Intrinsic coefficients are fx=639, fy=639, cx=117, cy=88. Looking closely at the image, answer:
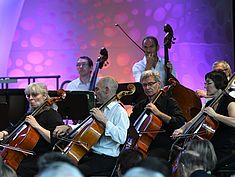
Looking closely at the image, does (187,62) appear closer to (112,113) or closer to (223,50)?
(223,50)

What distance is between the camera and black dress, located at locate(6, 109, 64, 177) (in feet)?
18.1

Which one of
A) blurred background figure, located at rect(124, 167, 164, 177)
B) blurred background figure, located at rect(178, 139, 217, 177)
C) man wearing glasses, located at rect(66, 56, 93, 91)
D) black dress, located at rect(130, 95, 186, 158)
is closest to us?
blurred background figure, located at rect(124, 167, 164, 177)

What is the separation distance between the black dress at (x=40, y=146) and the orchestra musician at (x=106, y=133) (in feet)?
0.44

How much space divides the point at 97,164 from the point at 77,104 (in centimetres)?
85

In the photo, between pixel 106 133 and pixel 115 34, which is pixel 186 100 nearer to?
pixel 106 133

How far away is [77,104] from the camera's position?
6047 mm

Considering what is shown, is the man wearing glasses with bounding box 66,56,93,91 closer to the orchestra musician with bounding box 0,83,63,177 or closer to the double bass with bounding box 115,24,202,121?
the double bass with bounding box 115,24,202,121

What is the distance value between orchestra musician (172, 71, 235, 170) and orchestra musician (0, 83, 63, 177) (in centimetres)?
108

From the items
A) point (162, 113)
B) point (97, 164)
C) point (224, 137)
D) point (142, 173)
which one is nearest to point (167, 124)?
point (162, 113)

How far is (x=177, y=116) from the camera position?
564 centimetres

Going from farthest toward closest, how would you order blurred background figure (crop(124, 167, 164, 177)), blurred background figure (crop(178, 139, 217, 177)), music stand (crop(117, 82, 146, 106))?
music stand (crop(117, 82, 146, 106))
blurred background figure (crop(178, 139, 217, 177))
blurred background figure (crop(124, 167, 164, 177))

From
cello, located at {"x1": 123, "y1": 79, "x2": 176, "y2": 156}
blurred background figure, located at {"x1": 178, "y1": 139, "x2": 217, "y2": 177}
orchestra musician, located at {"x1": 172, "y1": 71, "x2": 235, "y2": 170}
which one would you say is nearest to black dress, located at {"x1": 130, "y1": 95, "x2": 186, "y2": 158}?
cello, located at {"x1": 123, "y1": 79, "x2": 176, "y2": 156}

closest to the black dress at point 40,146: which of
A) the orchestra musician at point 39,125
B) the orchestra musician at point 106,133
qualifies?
the orchestra musician at point 39,125

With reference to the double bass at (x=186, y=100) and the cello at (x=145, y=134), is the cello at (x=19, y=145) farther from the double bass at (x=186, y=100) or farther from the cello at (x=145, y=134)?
the double bass at (x=186, y=100)
